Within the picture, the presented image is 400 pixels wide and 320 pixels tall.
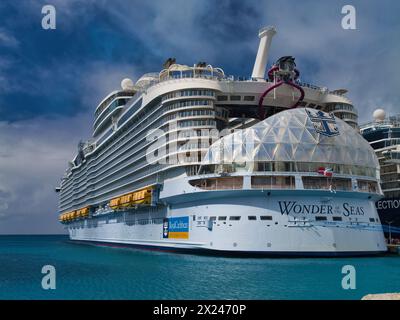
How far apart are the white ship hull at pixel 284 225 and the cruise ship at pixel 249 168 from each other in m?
0.09

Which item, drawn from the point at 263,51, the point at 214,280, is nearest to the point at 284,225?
the point at 214,280

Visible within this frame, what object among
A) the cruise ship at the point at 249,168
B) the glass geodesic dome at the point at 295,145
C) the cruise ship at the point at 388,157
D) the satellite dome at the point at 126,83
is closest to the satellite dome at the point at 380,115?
the cruise ship at the point at 388,157

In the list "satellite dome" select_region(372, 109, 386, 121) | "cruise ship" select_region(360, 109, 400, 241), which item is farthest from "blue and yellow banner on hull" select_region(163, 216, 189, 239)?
"satellite dome" select_region(372, 109, 386, 121)

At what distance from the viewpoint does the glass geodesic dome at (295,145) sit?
4147cm

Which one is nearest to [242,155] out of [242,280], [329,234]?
[329,234]

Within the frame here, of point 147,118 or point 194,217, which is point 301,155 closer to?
point 194,217

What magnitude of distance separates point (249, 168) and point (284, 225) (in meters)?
6.25

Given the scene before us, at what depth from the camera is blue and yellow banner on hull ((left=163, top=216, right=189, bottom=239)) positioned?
45.3 meters

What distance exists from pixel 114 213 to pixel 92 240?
63.4ft

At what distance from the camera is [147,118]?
5722 cm

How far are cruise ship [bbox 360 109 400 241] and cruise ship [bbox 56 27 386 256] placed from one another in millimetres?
13748

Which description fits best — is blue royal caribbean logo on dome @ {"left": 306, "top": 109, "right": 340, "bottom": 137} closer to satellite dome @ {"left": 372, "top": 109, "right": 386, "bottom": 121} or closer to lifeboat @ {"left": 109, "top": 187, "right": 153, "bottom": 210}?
lifeboat @ {"left": 109, "top": 187, "right": 153, "bottom": 210}

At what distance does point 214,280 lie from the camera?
27.9 m

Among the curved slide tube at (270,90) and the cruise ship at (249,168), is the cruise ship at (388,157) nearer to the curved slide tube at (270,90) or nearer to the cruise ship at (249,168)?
the cruise ship at (249,168)
